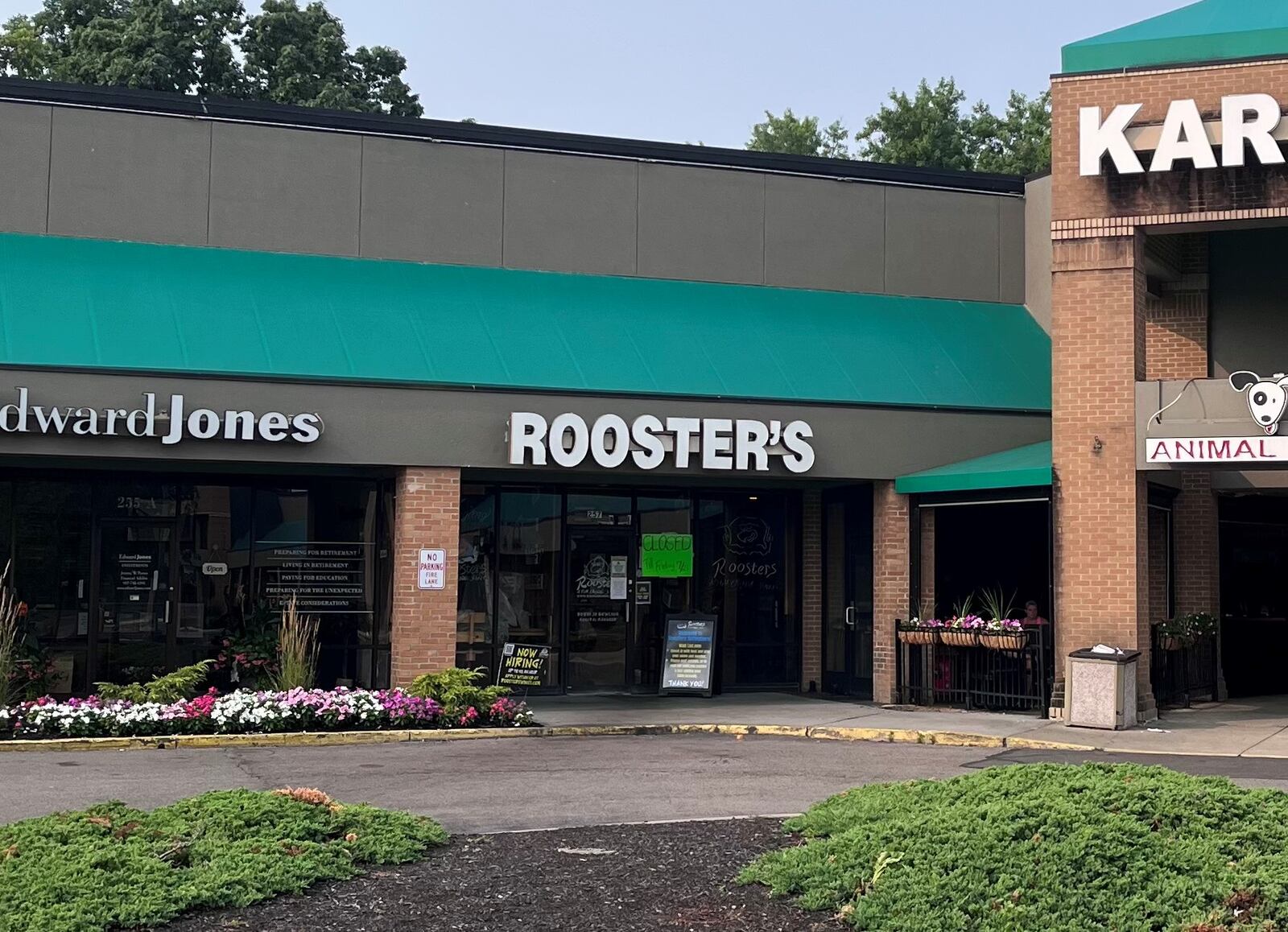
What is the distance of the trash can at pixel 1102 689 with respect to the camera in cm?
1727

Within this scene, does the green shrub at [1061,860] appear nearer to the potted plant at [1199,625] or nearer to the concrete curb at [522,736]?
the concrete curb at [522,736]

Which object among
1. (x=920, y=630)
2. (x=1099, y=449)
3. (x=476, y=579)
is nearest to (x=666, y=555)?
(x=476, y=579)

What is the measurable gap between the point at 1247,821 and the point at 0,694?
13.2 meters

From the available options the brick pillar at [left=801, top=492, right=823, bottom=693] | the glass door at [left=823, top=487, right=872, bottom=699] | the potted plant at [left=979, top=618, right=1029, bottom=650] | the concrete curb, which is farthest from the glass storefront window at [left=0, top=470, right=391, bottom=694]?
the potted plant at [left=979, top=618, right=1029, bottom=650]

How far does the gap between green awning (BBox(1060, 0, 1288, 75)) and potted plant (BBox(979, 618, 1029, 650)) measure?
701cm

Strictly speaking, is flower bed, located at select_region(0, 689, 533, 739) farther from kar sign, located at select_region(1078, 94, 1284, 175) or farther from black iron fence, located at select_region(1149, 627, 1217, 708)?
kar sign, located at select_region(1078, 94, 1284, 175)

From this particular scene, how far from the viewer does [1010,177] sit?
77.7ft

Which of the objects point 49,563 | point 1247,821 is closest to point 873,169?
point 49,563

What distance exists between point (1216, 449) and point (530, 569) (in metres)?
9.37

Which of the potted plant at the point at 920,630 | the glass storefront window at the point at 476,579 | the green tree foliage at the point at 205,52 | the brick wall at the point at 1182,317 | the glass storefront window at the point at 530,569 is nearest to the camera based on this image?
the potted plant at the point at 920,630

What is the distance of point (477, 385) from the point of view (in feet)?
61.3

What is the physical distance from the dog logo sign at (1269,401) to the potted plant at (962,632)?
4217 mm

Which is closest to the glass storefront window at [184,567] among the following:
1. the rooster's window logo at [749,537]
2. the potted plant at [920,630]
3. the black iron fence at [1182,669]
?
the rooster's window logo at [749,537]

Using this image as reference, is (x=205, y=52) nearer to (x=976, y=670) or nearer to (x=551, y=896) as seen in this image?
(x=976, y=670)
